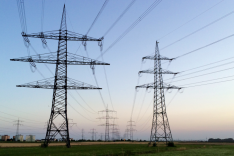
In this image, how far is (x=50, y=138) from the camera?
48.1 metres

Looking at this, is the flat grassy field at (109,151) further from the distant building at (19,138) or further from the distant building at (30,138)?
the distant building at (30,138)

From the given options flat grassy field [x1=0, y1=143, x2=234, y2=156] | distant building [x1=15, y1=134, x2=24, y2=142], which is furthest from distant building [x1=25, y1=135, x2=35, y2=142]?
flat grassy field [x1=0, y1=143, x2=234, y2=156]

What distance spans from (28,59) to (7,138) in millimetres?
141536

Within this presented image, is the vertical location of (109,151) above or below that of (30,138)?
above

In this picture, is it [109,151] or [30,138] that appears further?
[30,138]

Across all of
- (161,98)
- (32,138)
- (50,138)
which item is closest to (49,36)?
(50,138)

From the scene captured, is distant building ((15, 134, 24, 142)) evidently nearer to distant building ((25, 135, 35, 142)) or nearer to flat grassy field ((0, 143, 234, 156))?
distant building ((25, 135, 35, 142))

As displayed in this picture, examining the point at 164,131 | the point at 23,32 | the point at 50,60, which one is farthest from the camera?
the point at 164,131

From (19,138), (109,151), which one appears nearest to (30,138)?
(19,138)

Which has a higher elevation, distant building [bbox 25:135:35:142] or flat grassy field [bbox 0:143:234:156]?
flat grassy field [bbox 0:143:234:156]

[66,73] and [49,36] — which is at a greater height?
[49,36]

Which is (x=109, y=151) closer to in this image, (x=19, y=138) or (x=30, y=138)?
(x=19, y=138)

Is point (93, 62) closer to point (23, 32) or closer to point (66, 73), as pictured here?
point (66, 73)

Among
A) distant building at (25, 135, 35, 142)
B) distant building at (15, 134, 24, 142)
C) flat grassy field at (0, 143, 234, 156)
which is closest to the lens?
flat grassy field at (0, 143, 234, 156)
